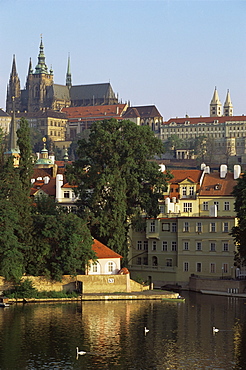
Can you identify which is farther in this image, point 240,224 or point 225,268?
point 225,268

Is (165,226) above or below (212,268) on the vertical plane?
above

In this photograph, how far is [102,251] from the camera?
254 ft

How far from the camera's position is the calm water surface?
5100 cm

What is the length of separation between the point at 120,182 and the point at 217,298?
562 inches

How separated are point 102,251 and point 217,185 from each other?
1731 cm

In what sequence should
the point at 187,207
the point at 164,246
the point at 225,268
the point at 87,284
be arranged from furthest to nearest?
1. the point at 187,207
2. the point at 164,246
3. the point at 225,268
4. the point at 87,284

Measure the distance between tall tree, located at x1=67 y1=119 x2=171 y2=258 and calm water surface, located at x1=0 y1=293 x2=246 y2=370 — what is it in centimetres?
1057

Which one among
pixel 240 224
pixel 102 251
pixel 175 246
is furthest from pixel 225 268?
pixel 102 251

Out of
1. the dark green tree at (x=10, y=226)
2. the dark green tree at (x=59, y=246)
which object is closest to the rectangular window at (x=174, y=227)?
the dark green tree at (x=59, y=246)

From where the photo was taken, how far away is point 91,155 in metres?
86.3

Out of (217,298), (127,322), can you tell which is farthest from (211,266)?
(127,322)

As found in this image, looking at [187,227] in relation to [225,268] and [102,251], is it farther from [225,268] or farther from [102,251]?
[102,251]

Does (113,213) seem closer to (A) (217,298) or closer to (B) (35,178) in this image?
(A) (217,298)

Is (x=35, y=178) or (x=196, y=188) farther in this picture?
(x=35, y=178)
